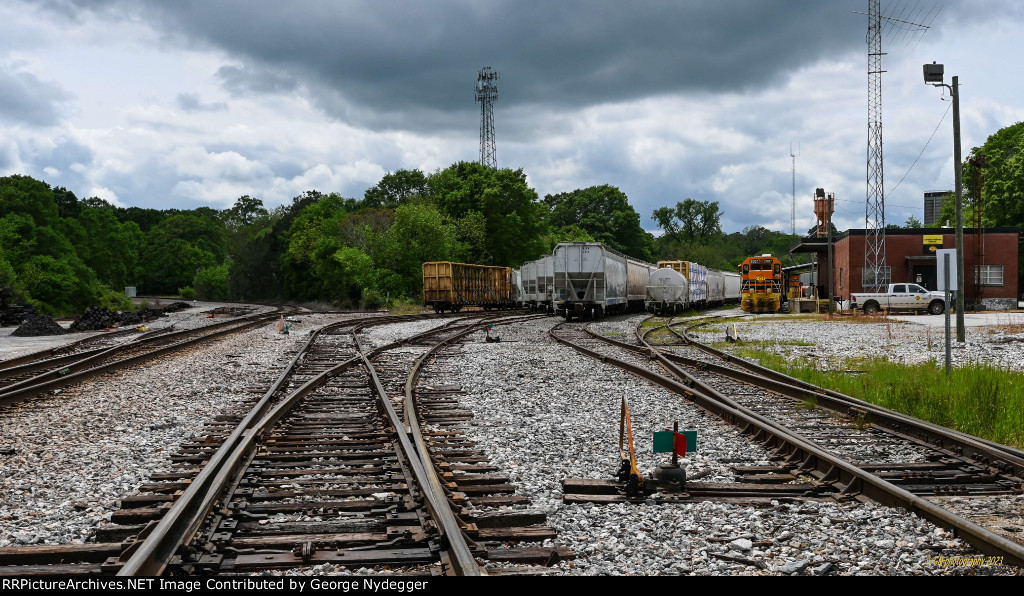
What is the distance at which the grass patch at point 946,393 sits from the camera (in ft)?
25.5

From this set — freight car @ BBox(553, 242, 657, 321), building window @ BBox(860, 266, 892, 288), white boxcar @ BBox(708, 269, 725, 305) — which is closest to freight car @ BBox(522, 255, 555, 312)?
freight car @ BBox(553, 242, 657, 321)

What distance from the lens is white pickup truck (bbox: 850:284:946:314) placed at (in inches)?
1336

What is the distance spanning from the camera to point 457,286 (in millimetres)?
42219

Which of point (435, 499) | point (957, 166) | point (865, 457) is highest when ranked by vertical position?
point (957, 166)

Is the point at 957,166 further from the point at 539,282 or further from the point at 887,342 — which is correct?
the point at 539,282

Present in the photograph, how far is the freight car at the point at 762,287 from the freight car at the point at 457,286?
15489 millimetres

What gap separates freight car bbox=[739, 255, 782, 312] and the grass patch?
29.4 m

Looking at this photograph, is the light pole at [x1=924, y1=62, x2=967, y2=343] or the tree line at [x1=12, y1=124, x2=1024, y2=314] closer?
the light pole at [x1=924, y1=62, x2=967, y2=343]

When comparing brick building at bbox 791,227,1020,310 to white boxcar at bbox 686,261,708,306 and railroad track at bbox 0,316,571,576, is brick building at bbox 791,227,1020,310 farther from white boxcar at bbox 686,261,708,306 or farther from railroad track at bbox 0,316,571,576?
railroad track at bbox 0,316,571,576

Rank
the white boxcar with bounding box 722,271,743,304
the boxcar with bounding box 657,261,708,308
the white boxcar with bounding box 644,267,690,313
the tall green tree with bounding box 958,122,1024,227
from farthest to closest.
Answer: the white boxcar with bounding box 722,271,743,304 < the tall green tree with bounding box 958,122,1024,227 < the boxcar with bounding box 657,261,708,308 < the white boxcar with bounding box 644,267,690,313

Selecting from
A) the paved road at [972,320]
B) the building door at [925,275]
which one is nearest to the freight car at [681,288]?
the paved road at [972,320]

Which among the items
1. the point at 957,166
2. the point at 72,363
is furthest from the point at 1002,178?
the point at 72,363

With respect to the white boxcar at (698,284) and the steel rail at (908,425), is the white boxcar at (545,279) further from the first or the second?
the steel rail at (908,425)

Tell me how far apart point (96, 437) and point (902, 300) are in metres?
34.5
